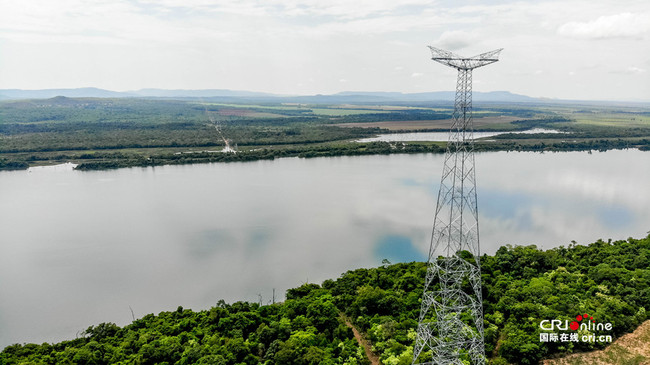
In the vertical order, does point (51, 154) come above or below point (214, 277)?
above

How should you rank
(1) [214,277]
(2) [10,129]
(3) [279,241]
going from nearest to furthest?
(1) [214,277]
(3) [279,241]
(2) [10,129]

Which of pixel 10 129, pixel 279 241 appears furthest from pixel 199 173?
pixel 10 129

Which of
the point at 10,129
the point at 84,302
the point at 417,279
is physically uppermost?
the point at 10,129

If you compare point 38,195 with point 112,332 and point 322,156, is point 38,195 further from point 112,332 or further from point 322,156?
point 322,156

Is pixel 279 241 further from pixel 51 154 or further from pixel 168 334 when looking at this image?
pixel 51 154

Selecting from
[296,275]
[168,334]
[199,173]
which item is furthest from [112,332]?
[199,173]

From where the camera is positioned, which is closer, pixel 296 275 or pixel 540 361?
pixel 540 361

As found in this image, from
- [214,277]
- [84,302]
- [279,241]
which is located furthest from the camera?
[279,241]
